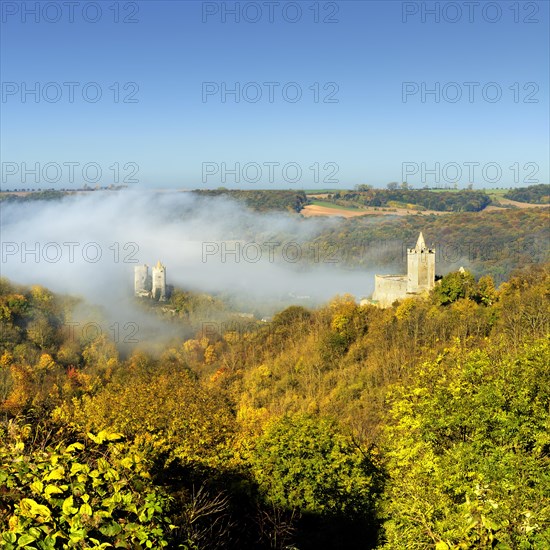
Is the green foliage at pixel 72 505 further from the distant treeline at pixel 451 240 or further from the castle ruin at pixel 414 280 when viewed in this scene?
the distant treeline at pixel 451 240

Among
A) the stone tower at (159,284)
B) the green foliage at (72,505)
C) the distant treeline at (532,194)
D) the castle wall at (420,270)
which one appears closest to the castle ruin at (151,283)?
the stone tower at (159,284)

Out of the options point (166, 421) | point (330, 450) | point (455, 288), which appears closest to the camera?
point (330, 450)

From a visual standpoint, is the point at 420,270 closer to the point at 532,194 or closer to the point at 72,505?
the point at 72,505

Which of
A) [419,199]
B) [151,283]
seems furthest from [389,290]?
[419,199]

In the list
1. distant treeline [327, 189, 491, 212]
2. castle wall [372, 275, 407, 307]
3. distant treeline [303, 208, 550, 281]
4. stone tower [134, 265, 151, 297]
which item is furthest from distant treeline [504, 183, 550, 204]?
castle wall [372, 275, 407, 307]

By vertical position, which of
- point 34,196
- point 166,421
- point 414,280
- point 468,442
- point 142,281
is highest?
point 34,196

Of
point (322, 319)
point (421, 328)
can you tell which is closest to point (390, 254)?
point (322, 319)

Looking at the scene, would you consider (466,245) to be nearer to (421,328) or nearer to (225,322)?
(225,322)
